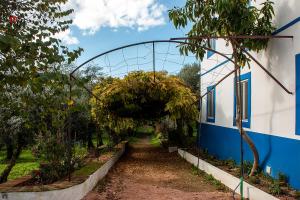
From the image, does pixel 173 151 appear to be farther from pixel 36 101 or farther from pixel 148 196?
pixel 36 101

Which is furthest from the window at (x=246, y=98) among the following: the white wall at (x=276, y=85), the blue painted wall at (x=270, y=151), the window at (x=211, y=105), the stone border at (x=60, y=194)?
the stone border at (x=60, y=194)

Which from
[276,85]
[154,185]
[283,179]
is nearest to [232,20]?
[276,85]

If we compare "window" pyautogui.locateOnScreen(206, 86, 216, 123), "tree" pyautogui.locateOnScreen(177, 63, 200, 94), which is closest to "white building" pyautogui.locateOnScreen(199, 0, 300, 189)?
"window" pyautogui.locateOnScreen(206, 86, 216, 123)

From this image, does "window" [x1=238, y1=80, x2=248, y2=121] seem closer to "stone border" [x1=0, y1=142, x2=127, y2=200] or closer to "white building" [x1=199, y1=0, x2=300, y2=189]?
"white building" [x1=199, y1=0, x2=300, y2=189]

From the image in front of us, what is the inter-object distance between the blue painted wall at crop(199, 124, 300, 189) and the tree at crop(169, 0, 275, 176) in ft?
1.31

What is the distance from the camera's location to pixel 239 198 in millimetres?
7824

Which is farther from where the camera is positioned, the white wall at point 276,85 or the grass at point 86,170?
the grass at point 86,170

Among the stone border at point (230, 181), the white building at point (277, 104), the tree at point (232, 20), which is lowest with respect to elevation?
the stone border at point (230, 181)

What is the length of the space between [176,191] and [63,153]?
2772mm

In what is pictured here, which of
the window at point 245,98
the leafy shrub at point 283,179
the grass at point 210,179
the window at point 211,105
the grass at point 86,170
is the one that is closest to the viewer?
the leafy shrub at point 283,179

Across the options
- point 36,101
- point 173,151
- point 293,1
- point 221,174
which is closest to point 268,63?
point 293,1

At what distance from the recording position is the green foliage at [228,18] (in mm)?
8203

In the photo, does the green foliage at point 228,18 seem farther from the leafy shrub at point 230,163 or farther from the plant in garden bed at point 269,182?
the leafy shrub at point 230,163

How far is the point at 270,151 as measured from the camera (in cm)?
884
